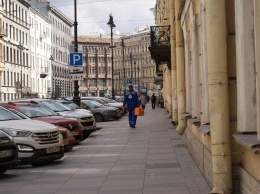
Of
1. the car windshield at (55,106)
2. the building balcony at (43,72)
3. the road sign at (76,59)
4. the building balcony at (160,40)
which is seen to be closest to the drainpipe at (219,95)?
the car windshield at (55,106)

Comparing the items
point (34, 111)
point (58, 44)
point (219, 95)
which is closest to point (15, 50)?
point (58, 44)

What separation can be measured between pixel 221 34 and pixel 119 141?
12066mm

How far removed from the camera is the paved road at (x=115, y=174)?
9.48m

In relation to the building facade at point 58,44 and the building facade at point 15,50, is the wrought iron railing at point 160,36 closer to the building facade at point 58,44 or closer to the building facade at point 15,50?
the building facade at point 15,50

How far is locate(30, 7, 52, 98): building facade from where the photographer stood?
8950 centimetres

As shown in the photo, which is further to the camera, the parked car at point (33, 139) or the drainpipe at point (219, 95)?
the parked car at point (33, 139)

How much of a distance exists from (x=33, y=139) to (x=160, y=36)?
46.8 feet

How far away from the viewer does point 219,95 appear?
7469 mm

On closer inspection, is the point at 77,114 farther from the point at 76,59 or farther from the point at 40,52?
the point at 40,52

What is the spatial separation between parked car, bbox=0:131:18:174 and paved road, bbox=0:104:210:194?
0.34 meters

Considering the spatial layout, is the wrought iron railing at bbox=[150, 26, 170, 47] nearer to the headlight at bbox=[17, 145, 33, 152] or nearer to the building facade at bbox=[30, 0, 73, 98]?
the headlight at bbox=[17, 145, 33, 152]

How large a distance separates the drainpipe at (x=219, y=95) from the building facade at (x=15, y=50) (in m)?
63.3

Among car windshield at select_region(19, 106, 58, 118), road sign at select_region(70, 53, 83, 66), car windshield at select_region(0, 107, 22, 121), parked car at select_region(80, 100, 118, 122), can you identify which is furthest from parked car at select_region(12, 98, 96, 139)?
parked car at select_region(80, 100, 118, 122)

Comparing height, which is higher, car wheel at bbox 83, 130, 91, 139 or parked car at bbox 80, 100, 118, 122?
parked car at bbox 80, 100, 118, 122
